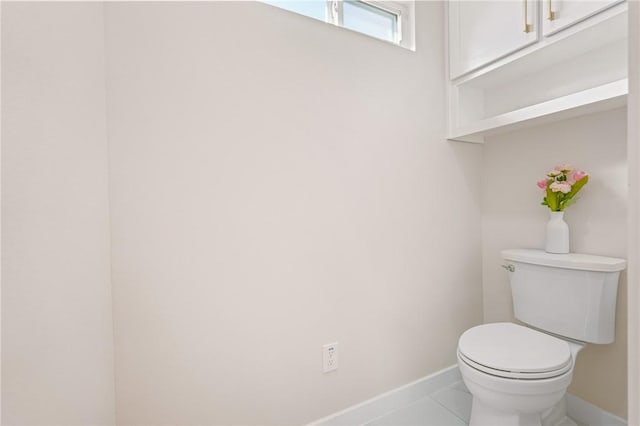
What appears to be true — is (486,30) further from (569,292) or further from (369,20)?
(569,292)

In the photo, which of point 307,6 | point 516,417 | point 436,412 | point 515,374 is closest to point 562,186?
point 515,374

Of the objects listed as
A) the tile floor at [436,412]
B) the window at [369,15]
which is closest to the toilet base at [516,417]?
the tile floor at [436,412]

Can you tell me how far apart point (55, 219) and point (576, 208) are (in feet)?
6.22

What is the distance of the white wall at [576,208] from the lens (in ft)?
4.00

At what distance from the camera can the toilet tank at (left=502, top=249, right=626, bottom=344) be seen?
3.79ft

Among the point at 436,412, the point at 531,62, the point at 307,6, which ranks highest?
the point at 307,6

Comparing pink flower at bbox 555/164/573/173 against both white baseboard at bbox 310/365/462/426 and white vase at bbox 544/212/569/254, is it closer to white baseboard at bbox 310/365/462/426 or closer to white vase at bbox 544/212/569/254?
white vase at bbox 544/212/569/254

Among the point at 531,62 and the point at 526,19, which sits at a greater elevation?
the point at 526,19

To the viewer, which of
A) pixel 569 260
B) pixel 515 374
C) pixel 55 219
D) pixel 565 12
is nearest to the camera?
pixel 55 219

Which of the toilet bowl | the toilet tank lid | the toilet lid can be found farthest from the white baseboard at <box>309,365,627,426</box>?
the toilet tank lid

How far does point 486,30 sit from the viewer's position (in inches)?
53.7

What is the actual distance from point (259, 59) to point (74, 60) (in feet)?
1.89

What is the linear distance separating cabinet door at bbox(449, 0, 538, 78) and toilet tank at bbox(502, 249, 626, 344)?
36.8 inches

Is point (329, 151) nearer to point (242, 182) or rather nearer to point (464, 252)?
point (242, 182)
